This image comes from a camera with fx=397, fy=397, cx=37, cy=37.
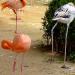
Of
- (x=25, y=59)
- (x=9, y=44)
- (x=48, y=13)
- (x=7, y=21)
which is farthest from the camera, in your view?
(x=7, y=21)

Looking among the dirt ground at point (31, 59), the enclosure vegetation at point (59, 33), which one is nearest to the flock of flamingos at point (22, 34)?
the enclosure vegetation at point (59, 33)

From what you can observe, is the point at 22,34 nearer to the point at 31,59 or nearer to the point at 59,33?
the point at 31,59

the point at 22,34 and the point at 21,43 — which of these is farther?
the point at 22,34

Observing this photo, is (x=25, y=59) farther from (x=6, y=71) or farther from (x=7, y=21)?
(x=7, y=21)

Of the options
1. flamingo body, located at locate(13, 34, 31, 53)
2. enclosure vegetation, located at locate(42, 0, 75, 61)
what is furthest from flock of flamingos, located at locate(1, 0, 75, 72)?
enclosure vegetation, located at locate(42, 0, 75, 61)

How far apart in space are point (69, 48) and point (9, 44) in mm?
2701

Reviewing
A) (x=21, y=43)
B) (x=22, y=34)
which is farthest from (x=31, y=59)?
(x=21, y=43)

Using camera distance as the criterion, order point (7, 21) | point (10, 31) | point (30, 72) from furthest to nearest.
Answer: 1. point (7, 21)
2. point (10, 31)
3. point (30, 72)

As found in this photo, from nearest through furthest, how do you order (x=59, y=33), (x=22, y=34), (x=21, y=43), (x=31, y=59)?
(x=21, y=43)
(x=22, y=34)
(x=31, y=59)
(x=59, y=33)

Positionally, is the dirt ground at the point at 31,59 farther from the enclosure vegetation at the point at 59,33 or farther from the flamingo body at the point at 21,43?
the flamingo body at the point at 21,43

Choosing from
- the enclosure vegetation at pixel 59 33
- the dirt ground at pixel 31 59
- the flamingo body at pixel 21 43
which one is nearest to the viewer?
the flamingo body at pixel 21 43

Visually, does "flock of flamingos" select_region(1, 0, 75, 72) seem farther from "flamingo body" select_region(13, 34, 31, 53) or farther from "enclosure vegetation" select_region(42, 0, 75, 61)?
"enclosure vegetation" select_region(42, 0, 75, 61)

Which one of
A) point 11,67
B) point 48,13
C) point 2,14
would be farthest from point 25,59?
point 2,14

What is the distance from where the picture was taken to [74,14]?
7.74m
